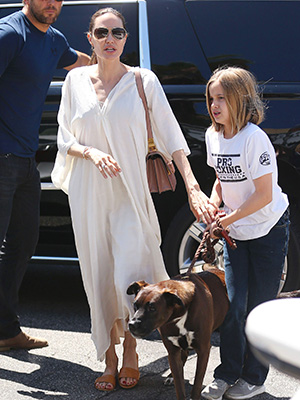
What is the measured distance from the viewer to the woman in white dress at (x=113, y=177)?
346cm

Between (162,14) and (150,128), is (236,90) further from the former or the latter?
(162,14)

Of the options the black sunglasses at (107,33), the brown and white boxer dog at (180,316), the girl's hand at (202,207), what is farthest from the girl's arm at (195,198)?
the black sunglasses at (107,33)

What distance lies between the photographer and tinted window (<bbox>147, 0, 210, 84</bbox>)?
14.3ft

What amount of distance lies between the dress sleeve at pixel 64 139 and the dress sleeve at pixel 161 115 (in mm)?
406

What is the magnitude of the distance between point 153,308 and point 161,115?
1.03 meters

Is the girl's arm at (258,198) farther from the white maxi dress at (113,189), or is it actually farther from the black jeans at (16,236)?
the black jeans at (16,236)

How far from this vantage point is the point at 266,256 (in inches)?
128

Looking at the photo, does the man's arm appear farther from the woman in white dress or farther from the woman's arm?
the woman's arm

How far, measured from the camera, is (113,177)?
3457 millimetres

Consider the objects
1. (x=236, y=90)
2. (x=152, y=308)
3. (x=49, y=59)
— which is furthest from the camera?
(x=49, y=59)

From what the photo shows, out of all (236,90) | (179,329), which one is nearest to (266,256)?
(179,329)

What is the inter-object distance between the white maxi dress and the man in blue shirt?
0.97ft

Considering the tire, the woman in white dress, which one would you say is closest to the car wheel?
the tire

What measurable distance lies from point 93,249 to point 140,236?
247 millimetres
